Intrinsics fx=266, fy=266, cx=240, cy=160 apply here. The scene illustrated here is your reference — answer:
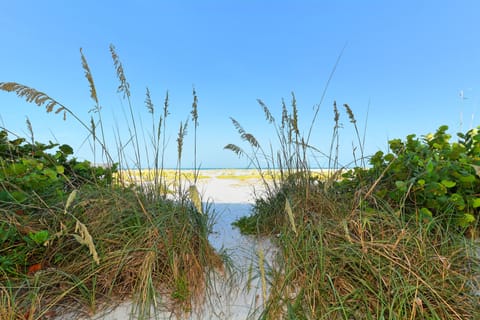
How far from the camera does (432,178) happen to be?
2021 millimetres

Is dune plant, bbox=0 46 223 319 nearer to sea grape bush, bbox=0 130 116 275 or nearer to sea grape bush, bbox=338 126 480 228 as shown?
sea grape bush, bbox=0 130 116 275

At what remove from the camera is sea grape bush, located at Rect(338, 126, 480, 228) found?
1.96 metres

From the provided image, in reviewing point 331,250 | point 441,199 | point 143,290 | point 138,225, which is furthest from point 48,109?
point 441,199

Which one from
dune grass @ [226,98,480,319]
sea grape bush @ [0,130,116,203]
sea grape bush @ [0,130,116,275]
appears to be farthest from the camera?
sea grape bush @ [0,130,116,203]

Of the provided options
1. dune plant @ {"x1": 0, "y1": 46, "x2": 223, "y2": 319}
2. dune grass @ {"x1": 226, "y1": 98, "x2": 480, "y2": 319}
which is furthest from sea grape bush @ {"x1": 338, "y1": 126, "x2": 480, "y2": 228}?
dune plant @ {"x1": 0, "y1": 46, "x2": 223, "y2": 319}

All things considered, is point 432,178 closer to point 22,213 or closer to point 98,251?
point 98,251

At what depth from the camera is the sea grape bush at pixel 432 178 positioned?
1962 mm

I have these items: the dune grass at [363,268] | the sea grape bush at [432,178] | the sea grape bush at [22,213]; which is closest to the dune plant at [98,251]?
the sea grape bush at [22,213]

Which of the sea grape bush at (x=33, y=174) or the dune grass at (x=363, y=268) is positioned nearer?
the dune grass at (x=363, y=268)

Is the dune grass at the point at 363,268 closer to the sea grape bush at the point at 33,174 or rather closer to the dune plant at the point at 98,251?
the dune plant at the point at 98,251

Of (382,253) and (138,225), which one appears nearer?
(382,253)

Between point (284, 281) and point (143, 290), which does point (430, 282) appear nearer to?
point (284, 281)

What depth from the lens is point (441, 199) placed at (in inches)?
76.9

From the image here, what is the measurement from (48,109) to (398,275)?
2280 millimetres
